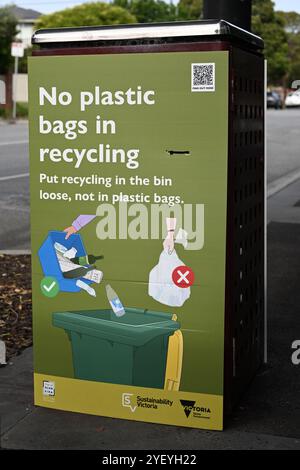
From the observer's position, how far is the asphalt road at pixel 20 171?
31.2 feet

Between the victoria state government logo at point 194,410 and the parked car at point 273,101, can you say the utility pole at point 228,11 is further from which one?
the parked car at point 273,101

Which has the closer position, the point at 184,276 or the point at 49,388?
the point at 184,276

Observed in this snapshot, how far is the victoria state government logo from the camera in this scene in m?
3.90

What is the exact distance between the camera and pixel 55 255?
3.98 meters

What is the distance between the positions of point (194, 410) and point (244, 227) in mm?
948

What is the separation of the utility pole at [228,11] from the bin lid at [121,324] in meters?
3.11

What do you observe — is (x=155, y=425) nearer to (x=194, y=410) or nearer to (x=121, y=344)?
(x=194, y=410)

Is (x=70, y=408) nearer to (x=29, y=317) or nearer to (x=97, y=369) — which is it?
(x=97, y=369)

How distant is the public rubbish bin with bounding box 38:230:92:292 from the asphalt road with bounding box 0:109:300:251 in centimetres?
456

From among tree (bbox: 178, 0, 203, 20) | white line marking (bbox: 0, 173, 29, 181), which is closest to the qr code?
white line marking (bbox: 0, 173, 29, 181)

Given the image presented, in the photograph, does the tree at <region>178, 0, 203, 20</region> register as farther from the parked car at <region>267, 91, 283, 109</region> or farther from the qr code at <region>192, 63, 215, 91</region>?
the qr code at <region>192, 63, 215, 91</region>

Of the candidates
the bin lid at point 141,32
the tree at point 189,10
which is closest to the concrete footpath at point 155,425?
the bin lid at point 141,32

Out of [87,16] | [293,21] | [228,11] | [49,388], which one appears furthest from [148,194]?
[293,21]

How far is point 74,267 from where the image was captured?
3955 millimetres
